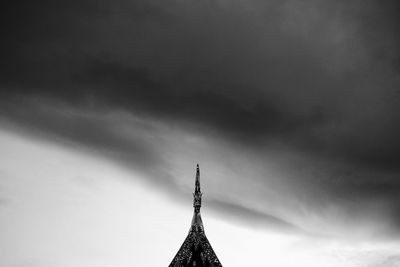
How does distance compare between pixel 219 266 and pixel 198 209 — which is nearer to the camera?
pixel 219 266

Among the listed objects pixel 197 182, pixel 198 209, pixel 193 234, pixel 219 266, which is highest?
pixel 197 182

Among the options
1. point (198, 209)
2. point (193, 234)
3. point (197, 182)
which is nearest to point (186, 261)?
point (193, 234)

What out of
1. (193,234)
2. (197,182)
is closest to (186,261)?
(193,234)

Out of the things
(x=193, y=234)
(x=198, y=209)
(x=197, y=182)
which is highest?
(x=197, y=182)

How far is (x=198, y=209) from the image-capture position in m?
28.2

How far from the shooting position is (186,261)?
25.9m

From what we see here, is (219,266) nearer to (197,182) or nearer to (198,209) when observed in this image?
(198,209)

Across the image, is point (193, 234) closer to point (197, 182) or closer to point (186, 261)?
point (186, 261)

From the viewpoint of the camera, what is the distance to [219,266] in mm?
26000

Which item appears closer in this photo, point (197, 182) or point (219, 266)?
point (219, 266)

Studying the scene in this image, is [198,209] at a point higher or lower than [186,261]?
higher

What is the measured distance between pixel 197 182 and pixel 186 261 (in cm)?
578

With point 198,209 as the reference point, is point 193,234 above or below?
below

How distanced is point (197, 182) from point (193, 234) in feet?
12.6
